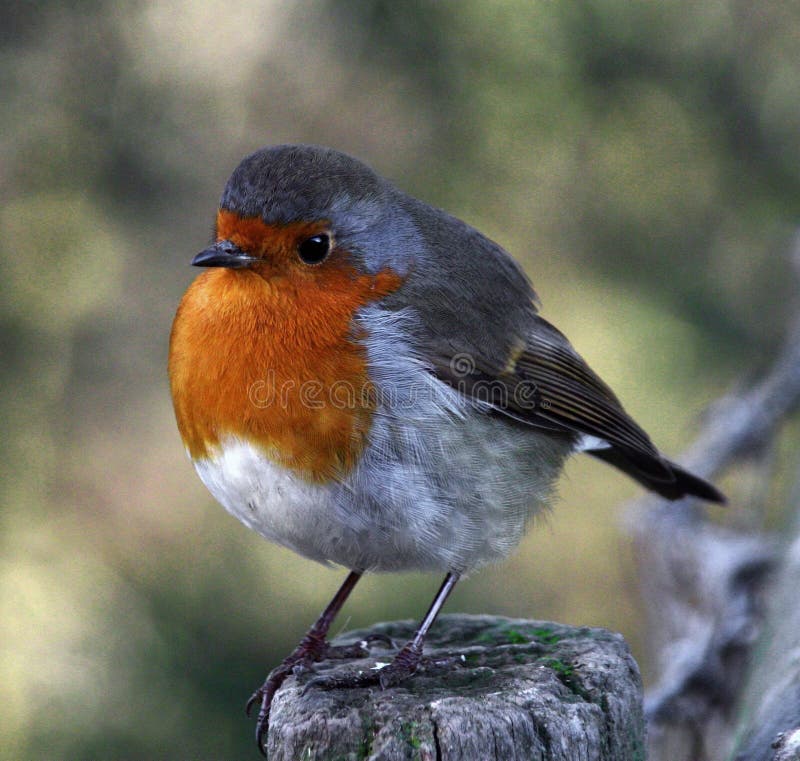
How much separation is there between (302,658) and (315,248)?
3.67 ft

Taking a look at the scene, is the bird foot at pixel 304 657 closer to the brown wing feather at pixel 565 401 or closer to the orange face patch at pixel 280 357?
the orange face patch at pixel 280 357

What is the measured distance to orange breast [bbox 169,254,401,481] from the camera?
8.77 ft

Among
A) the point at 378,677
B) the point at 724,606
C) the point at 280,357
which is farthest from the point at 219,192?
the point at 378,677

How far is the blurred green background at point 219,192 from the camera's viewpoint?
4598 mm

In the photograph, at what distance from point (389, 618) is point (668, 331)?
1933 mm

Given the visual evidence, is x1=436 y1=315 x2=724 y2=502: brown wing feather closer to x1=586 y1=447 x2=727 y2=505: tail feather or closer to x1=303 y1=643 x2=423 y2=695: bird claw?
x1=586 y1=447 x2=727 y2=505: tail feather

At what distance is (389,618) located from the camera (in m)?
4.75

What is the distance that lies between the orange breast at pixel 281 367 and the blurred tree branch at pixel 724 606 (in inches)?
44.0

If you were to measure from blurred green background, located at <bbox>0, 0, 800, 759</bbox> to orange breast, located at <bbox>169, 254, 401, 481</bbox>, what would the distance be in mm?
1909

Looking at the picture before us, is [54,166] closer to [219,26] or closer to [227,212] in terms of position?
[219,26]

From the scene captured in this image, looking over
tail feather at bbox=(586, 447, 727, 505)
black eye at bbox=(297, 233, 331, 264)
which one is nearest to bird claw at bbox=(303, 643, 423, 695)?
black eye at bbox=(297, 233, 331, 264)

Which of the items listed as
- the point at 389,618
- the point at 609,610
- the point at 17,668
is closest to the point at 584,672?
the point at 389,618

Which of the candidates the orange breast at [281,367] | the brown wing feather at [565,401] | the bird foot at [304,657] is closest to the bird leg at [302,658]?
the bird foot at [304,657]

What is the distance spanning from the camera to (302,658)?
2.93 m
